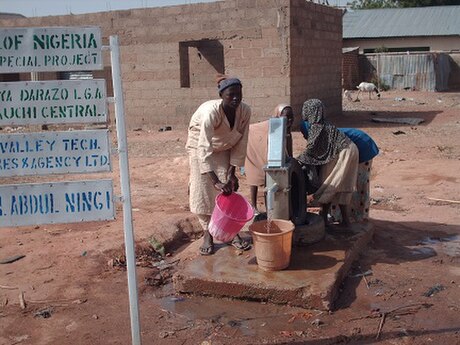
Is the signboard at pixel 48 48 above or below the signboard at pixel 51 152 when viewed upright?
above

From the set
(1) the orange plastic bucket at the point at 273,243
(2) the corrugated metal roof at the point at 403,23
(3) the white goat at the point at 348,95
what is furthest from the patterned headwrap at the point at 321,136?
(2) the corrugated metal roof at the point at 403,23

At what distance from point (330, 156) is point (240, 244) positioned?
3.50 ft

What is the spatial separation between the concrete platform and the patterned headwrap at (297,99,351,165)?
28.5 inches

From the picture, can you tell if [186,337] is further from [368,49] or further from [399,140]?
[368,49]

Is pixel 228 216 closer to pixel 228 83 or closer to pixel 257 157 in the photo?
pixel 228 83

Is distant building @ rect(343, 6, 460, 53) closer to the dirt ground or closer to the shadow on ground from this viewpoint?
the dirt ground

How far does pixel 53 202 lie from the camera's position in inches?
118

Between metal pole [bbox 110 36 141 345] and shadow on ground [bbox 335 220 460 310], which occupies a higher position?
metal pole [bbox 110 36 141 345]

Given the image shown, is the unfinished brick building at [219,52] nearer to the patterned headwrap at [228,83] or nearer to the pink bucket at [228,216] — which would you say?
the patterned headwrap at [228,83]

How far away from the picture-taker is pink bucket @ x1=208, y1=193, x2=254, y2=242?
13.3 ft

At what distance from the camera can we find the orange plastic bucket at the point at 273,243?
3.94 m

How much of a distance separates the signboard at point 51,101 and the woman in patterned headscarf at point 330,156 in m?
2.21

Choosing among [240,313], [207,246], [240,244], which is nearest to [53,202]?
[240,313]

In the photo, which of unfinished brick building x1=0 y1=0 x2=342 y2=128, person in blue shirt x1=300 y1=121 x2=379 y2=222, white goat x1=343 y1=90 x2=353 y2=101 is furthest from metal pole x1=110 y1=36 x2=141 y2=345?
white goat x1=343 y1=90 x2=353 y2=101
